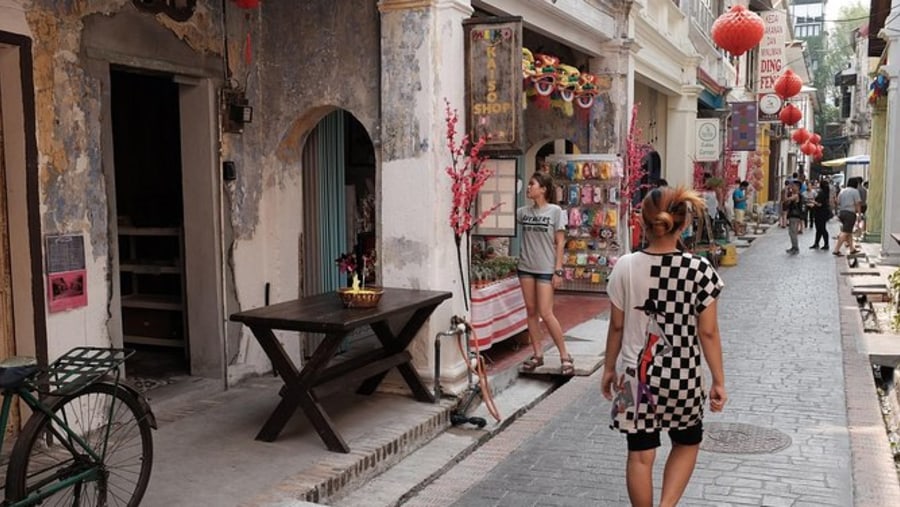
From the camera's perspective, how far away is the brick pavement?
16.2 ft

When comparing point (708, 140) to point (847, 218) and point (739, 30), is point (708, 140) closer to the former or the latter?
point (847, 218)

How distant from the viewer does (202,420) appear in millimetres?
5891

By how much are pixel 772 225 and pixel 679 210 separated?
29.9 metres

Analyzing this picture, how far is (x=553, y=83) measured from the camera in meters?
9.63

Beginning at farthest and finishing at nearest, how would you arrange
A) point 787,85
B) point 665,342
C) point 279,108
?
point 787,85
point 279,108
point 665,342

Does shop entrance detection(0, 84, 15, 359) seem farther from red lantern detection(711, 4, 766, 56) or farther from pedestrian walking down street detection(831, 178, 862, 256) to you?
pedestrian walking down street detection(831, 178, 862, 256)

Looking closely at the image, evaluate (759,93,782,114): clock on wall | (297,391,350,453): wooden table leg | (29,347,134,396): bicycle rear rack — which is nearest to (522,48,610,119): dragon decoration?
(297,391,350,453): wooden table leg

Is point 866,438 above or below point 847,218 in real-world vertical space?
below

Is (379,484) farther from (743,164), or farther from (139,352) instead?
(743,164)

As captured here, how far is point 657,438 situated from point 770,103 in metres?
22.6

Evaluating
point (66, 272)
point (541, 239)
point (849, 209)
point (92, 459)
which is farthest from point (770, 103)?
point (92, 459)

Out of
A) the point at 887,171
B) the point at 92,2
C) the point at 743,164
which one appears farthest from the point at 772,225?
the point at 92,2

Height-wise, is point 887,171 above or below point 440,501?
above

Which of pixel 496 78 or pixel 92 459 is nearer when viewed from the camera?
pixel 92 459
